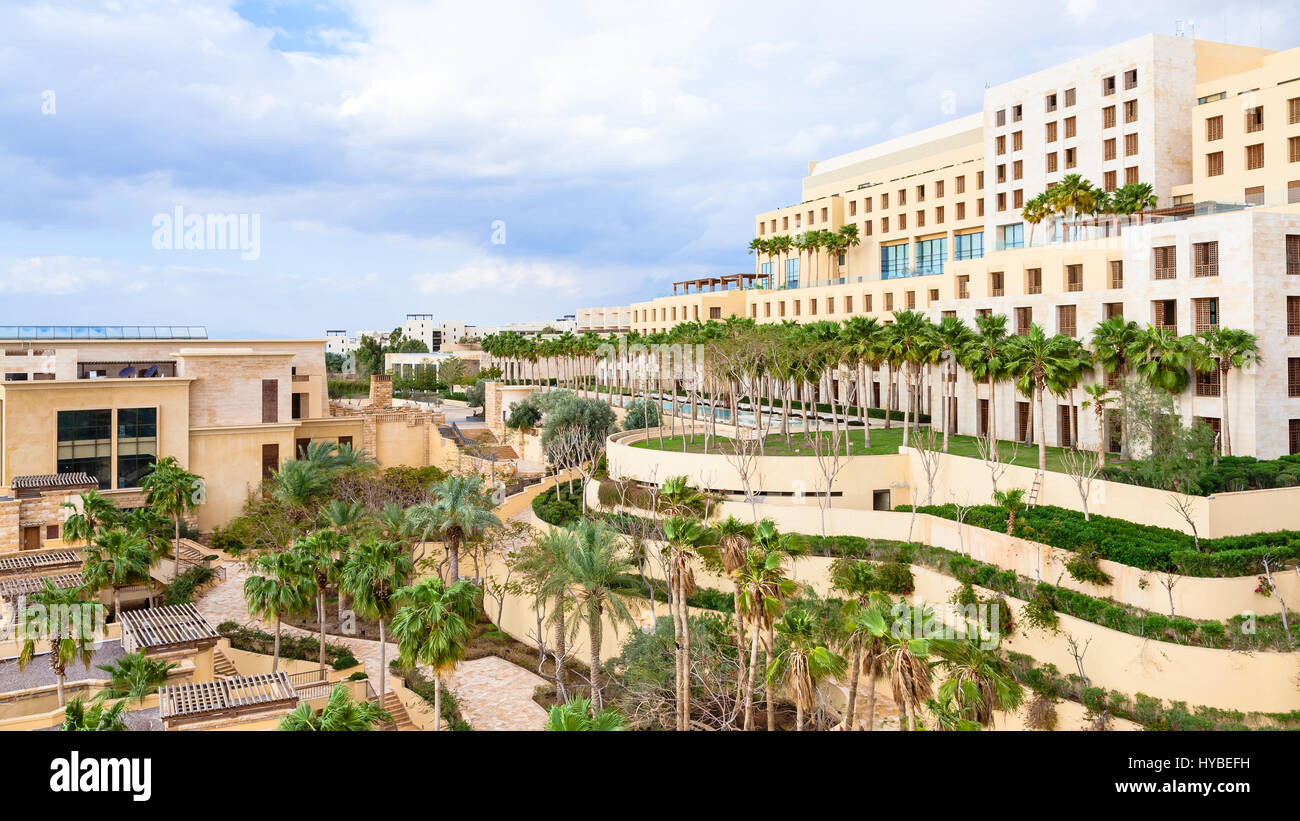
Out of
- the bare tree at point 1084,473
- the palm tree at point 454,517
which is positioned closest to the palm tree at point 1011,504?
the bare tree at point 1084,473

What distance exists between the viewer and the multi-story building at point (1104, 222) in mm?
34969

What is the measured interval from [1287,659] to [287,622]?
118 feet

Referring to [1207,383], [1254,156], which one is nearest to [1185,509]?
[1207,383]

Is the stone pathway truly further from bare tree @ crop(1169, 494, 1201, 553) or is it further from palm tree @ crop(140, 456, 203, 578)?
bare tree @ crop(1169, 494, 1201, 553)

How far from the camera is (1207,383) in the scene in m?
36.1

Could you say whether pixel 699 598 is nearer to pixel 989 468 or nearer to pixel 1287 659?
pixel 989 468

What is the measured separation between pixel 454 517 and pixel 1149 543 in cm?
2573

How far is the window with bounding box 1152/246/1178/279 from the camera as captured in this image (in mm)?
37969

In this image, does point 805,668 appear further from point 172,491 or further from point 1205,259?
point 172,491

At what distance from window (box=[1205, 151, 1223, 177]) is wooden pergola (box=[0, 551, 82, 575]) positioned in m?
59.4

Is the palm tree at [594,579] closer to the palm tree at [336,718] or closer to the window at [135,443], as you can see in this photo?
the palm tree at [336,718]

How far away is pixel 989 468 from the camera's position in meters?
35.3

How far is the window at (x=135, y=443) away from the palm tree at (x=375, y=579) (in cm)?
2509
